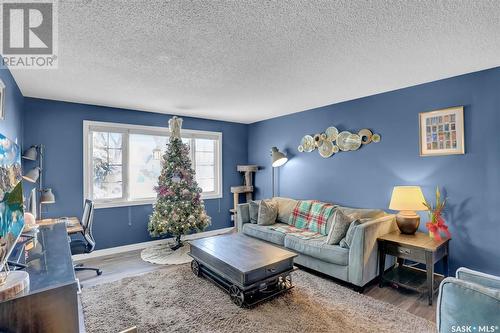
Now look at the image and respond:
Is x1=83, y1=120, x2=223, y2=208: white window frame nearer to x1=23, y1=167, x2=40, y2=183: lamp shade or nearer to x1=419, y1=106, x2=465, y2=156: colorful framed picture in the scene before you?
x1=23, y1=167, x2=40, y2=183: lamp shade

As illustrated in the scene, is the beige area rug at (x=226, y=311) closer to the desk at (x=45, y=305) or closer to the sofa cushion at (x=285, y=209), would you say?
the desk at (x=45, y=305)

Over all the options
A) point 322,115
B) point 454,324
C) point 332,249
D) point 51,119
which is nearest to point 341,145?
point 322,115

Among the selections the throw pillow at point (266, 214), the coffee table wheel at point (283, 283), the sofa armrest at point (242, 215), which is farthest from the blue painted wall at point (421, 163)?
the coffee table wheel at point (283, 283)

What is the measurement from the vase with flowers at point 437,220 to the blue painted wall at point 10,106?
4461 mm

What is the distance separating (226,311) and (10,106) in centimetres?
313

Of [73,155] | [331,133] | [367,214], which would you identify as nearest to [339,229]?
[367,214]

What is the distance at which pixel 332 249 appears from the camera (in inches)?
119

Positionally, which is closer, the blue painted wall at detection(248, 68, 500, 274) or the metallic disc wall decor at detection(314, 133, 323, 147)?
the blue painted wall at detection(248, 68, 500, 274)

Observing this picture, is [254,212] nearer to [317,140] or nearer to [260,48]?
[317,140]

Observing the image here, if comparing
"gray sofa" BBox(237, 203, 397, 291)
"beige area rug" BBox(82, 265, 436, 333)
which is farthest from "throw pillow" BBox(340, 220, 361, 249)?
"beige area rug" BBox(82, 265, 436, 333)

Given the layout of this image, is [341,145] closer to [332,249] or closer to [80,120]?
[332,249]

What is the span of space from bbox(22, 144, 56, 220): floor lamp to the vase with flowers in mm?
4757

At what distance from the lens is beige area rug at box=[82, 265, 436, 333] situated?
220cm

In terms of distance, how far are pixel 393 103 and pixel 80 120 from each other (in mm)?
4768
